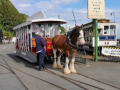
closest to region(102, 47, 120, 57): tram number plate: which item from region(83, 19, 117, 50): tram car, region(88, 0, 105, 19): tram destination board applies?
region(88, 0, 105, 19): tram destination board

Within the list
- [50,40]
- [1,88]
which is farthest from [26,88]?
[50,40]

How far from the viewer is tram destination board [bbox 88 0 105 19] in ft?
38.9

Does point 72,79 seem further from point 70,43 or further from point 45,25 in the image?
point 45,25

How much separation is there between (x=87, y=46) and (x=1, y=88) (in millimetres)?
12976

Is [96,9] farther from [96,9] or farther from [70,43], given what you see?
[70,43]

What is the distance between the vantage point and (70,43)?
840 cm

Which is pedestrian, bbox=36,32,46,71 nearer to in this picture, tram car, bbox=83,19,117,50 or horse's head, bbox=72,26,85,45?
horse's head, bbox=72,26,85,45

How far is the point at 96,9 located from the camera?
11.9m

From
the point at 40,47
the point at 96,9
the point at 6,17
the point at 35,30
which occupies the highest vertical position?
the point at 6,17

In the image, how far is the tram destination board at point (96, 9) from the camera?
466 inches

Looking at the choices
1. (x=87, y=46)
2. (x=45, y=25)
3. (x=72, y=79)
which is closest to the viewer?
(x=72, y=79)

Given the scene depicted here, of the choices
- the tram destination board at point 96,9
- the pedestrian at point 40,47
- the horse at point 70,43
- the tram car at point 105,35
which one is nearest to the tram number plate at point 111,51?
the tram destination board at point 96,9

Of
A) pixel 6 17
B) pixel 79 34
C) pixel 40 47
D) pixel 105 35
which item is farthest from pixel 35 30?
pixel 6 17

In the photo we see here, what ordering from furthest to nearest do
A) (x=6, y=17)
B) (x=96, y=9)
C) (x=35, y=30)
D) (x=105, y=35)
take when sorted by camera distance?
(x=6, y=17), (x=105, y=35), (x=96, y=9), (x=35, y=30)
